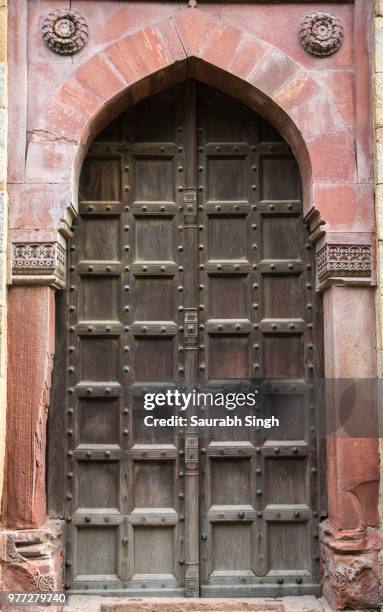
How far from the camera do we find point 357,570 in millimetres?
4227

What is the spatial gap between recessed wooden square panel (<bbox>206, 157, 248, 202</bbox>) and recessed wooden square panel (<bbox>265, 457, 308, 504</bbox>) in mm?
1716

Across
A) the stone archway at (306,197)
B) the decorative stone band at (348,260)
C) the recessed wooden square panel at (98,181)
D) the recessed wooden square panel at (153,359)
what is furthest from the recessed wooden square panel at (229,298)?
the recessed wooden square panel at (98,181)

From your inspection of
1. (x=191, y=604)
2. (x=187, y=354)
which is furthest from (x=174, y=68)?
(x=191, y=604)

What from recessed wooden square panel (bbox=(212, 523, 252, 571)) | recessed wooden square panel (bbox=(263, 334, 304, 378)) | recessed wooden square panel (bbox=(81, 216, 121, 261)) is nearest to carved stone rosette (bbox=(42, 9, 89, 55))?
recessed wooden square panel (bbox=(81, 216, 121, 261))

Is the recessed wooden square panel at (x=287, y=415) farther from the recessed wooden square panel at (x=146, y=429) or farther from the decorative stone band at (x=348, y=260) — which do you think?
the decorative stone band at (x=348, y=260)

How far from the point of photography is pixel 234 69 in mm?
4594

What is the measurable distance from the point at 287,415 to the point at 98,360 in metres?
1.24

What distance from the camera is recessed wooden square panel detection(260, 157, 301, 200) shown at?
16.1ft

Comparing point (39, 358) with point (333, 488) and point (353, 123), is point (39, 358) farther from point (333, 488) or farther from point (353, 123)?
point (353, 123)

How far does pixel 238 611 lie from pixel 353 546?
32.3 inches

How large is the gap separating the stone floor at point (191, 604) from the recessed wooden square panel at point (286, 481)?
581 mm

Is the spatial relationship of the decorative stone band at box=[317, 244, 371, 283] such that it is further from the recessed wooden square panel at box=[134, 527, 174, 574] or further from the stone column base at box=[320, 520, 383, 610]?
the recessed wooden square panel at box=[134, 527, 174, 574]

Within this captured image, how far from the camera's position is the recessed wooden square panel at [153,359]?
188 inches

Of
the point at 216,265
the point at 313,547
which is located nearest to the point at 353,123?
the point at 216,265
